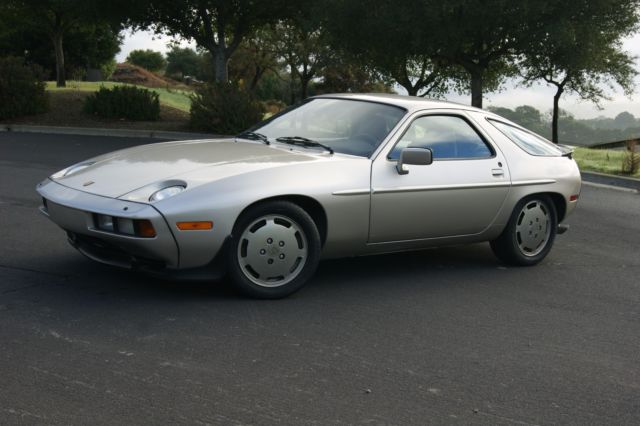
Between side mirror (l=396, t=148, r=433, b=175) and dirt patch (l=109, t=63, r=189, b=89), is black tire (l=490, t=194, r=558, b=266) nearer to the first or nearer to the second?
side mirror (l=396, t=148, r=433, b=175)

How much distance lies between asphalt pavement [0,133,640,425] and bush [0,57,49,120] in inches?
721

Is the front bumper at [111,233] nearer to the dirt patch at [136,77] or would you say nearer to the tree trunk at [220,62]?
the tree trunk at [220,62]

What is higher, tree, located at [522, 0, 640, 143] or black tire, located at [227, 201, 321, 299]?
tree, located at [522, 0, 640, 143]

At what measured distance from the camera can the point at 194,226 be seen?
498 centimetres

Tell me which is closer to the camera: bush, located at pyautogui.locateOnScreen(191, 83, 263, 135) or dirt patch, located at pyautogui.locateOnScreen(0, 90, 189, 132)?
→ bush, located at pyautogui.locateOnScreen(191, 83, 263, 135)

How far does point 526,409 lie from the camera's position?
384 centimetres

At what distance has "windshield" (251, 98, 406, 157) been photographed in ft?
19.8

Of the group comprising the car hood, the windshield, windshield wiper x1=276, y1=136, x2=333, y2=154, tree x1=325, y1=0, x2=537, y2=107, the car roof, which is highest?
tree x1=325, y1=0, x2=537, y2=107

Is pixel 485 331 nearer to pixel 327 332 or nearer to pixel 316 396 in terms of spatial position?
pixel 327 332

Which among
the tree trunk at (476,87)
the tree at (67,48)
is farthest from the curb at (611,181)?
the tree at (67,48)

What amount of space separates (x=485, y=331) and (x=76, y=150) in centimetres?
1327

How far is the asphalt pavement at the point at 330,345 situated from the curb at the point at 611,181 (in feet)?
25.8

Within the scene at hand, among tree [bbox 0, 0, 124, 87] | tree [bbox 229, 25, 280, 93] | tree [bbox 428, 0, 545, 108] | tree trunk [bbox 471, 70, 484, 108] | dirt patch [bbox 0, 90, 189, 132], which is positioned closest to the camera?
dirt patch [bbox 0, 90, 189, 132]

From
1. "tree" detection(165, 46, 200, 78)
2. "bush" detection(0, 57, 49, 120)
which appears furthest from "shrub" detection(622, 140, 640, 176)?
"tree" detection(165, 46, 200, 78)
